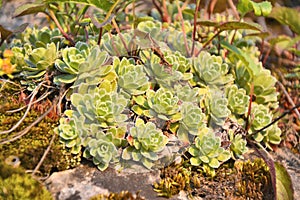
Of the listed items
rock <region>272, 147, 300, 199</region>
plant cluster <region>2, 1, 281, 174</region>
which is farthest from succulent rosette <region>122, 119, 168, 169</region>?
rock <region>272, 147, 300, 199</region>

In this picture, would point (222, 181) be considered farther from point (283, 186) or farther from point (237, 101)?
point (237, 101)

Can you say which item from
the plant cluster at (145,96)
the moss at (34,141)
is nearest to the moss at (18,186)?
the moss at (34,141)

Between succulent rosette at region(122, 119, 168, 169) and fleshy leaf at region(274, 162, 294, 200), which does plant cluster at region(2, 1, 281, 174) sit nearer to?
succulent rosette at region(122, 119, 168, 169)

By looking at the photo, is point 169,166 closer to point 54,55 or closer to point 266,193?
point 266,193

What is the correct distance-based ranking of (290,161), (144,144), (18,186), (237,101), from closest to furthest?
(18,186), (144,144), (237,101), (290,161)

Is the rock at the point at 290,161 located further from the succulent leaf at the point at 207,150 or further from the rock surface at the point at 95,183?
the rock surface at the point at 95,183

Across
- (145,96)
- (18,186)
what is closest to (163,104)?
(145,96)
